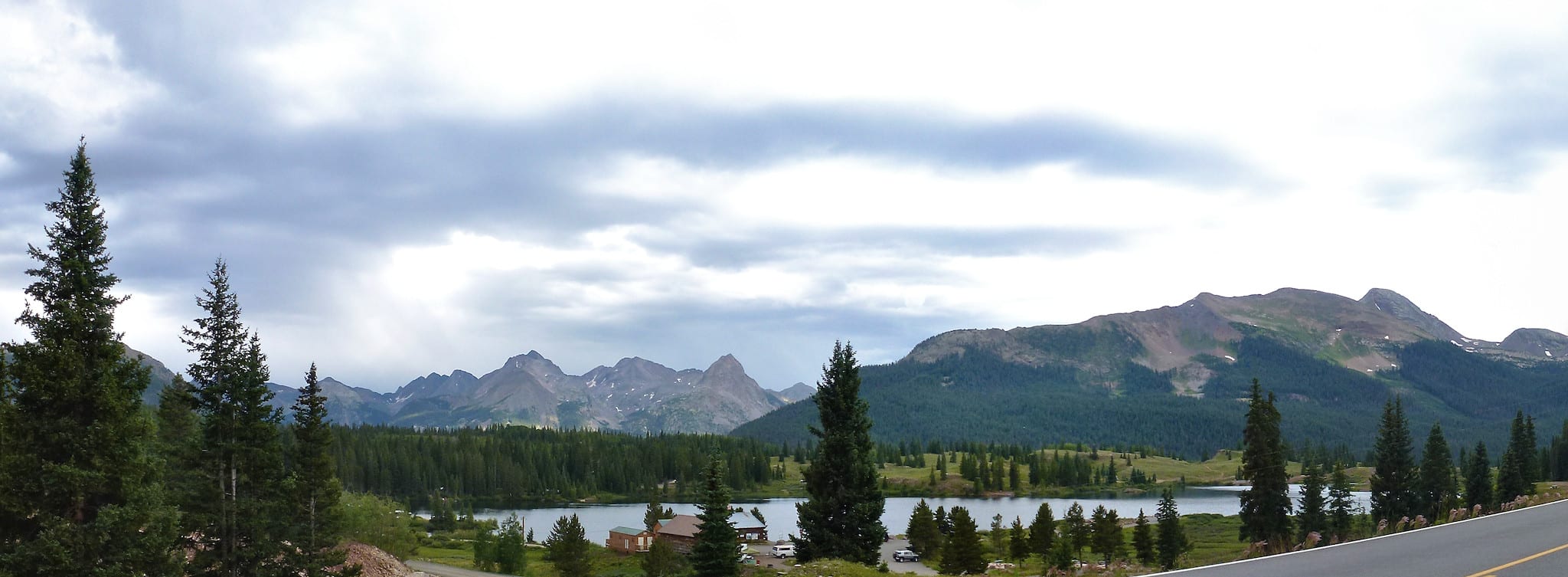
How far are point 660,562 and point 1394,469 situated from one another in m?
65.7

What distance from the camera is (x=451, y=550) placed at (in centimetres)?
11762

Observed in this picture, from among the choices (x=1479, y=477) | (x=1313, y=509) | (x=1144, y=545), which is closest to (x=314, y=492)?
(x=1144, y=545)

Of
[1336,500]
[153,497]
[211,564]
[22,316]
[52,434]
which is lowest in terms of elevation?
[1336,500]

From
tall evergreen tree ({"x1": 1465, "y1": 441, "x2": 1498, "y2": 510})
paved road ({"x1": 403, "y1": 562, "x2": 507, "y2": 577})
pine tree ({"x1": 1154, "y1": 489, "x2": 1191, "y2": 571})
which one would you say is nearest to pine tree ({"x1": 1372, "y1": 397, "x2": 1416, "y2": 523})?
tall evergreen tree ({"x1": 1465, "y1": 441, "x2": 1498, "y2": 510})

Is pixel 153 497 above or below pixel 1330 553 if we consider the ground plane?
above

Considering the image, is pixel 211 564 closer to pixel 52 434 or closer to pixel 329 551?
pixel 329 551

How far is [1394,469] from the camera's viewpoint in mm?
85750

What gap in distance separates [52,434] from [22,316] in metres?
3.67

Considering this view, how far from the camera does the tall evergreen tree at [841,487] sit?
40.1 metres

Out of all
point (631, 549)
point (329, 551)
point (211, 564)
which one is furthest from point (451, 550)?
point (211, 564)

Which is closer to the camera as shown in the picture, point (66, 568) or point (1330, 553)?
point (1330, 553)

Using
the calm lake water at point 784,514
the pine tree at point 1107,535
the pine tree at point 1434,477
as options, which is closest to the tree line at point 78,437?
the pine tree at point 1107,535

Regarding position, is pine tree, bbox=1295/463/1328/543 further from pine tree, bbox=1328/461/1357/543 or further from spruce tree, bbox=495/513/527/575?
spruce tree, bbox=495/513/527/575

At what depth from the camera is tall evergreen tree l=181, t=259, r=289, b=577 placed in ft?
136
